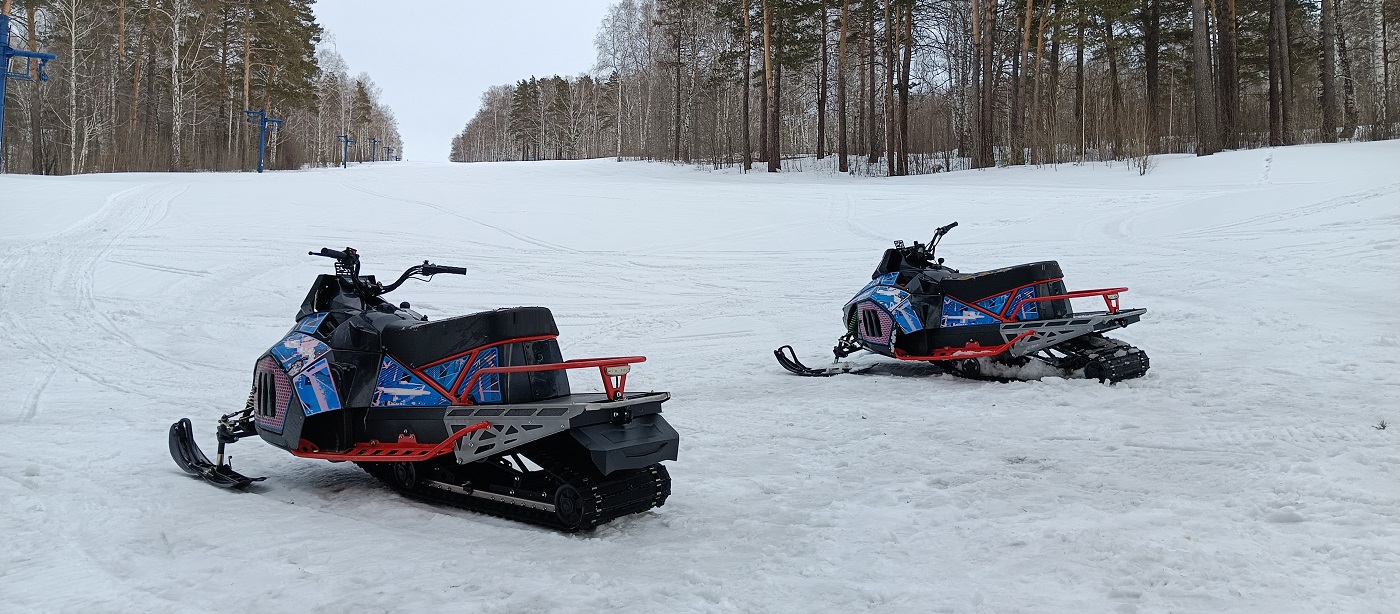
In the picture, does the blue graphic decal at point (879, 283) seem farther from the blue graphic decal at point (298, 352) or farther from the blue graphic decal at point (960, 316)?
the blue graphic decal at point (298, 352)

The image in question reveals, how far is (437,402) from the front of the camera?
4219 millimetres

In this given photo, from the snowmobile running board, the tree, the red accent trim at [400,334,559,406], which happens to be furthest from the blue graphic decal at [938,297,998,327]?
the tree

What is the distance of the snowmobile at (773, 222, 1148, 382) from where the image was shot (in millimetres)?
6551

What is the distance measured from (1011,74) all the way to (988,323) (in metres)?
28.3

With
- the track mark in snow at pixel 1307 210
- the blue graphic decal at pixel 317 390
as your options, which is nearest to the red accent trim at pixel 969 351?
the blue graphic decal at pixel 317 390

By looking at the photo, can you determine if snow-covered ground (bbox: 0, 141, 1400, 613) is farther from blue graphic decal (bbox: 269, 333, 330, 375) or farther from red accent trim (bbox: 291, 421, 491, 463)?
blue graphic decal (bbox: 269, 333, 330, 375)

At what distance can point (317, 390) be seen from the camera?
448cm

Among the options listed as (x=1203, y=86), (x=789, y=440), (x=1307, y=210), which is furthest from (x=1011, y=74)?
(x=789, y=440)

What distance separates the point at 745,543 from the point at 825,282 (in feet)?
28.7

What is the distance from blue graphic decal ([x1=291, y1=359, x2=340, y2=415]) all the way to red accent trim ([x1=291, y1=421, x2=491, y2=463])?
0.22 m

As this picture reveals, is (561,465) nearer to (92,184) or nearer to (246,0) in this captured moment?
(92,184)

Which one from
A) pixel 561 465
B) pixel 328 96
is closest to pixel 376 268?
pixel 561 465

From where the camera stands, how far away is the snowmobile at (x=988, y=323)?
6.55 meters

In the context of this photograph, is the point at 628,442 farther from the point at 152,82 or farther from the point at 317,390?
the point at 152,82
